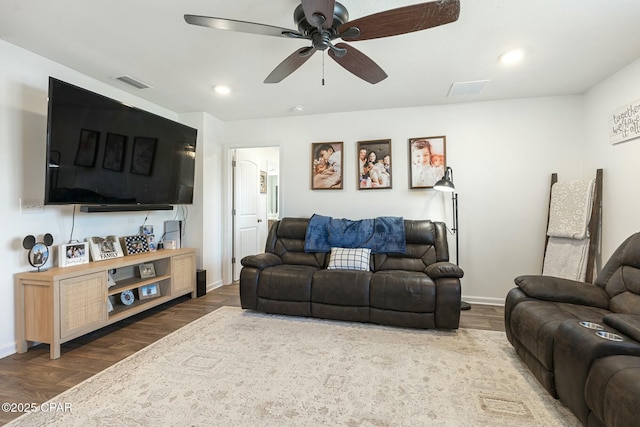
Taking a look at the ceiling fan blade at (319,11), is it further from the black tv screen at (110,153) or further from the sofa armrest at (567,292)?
the sofa armrest at (567,292)

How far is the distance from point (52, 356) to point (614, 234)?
4.90 m

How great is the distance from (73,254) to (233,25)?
8.03 ft

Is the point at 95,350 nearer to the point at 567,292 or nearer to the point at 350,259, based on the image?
the point at 350,259

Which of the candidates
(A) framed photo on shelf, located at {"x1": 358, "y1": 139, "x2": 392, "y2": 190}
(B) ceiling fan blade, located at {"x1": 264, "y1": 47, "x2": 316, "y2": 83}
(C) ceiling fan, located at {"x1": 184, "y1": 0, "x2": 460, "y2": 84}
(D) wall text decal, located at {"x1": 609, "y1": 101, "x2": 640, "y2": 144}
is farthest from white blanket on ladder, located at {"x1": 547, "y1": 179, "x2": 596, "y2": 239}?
(B) ceiling fan blade, located at {"x1": 264, "y1": 47, "x2": 316, "y2": 83}

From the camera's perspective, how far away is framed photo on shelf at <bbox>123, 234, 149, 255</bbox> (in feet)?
10.4

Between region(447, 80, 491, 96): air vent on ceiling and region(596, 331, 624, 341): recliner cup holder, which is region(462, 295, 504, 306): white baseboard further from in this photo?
region(447, 80, 491, 96): air vent on ceiling

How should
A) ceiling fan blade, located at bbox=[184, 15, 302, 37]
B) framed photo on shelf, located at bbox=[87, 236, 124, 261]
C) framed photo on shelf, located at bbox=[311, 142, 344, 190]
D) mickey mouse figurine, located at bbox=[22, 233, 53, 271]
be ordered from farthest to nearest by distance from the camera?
framed photo on shelf, located at bbox=[311, 142, 344, 190]
framed photo on shelf, located at bbox=[87, 236, 124, 261]
mickey mouse figurine, located at bbox=[22, 233, 53, 271]
ceiling fan blade, located at bbox=[184, 15, 302, 37]

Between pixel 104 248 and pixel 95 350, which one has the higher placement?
pixel 104 248

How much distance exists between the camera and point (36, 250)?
7.73ft

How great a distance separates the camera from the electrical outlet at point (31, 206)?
239 centimetres

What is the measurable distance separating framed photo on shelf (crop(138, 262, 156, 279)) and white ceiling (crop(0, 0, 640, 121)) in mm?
1989

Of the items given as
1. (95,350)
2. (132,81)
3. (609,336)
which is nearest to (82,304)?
(95,350)

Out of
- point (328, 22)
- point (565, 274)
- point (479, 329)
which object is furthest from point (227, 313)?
point (565, 274)

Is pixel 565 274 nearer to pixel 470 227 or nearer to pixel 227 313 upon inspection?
pixel 470 227
